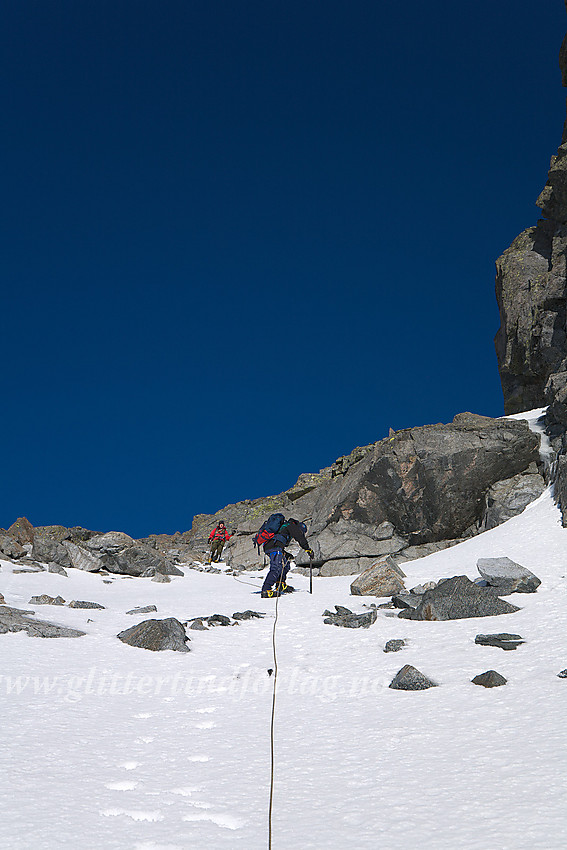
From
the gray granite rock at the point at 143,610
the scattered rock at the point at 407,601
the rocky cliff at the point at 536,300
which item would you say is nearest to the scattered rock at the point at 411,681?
the scattered rock at the point at 407,601

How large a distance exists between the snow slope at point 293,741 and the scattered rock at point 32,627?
Answer: 0.30m

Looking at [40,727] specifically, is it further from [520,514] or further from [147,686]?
[520,514]

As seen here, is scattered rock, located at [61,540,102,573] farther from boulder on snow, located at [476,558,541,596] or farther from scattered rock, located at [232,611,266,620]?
boulder on snow, located at [476,558,541,596]

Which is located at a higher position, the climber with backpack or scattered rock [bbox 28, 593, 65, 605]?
the climber with backpack

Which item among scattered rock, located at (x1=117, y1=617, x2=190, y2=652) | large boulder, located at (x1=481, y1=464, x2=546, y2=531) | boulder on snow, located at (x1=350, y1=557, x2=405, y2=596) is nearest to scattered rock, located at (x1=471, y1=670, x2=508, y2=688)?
scattered rock, located at (x1=117, y1=617, x2=190, y2=652)

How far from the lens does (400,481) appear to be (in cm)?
2294

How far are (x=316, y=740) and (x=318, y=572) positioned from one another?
16.3 metres

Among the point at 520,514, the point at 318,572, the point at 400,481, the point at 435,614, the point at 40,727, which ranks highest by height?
the point at 400,481

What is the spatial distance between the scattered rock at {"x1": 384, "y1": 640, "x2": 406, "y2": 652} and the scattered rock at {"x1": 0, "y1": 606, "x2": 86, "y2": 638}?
16.7ft

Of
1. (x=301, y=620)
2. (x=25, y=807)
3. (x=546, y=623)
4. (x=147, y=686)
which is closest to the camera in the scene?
(x=25, y=807)

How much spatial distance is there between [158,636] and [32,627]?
2.23m

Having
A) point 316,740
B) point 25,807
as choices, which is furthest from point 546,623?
point 25,807

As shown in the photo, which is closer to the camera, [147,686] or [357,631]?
[147,686]

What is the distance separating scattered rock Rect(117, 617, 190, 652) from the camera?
8.80 meters
